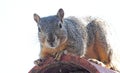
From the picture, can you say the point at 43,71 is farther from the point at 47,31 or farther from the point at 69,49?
the point at 69,49

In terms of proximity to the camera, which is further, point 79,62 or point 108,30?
point 108,30

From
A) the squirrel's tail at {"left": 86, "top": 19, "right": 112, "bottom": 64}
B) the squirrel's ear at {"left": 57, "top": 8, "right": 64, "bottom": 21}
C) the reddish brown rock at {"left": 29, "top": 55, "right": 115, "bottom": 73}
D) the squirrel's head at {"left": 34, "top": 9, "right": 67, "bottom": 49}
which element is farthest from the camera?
the squirrel's tail at {"left": 86, "top": 19, "right": 112, "bottom": 64}

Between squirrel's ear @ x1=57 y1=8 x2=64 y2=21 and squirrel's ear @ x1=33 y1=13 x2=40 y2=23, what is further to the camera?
squirrel's ear @ x1=33 y1=13 x2=40 y2=23

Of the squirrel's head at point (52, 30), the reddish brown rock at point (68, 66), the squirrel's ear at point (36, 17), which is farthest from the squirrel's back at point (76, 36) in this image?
the reddish brown rock at point (68, 66)

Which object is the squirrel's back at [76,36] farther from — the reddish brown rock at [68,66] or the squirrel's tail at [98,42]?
the reddish brown rock at [68,66]

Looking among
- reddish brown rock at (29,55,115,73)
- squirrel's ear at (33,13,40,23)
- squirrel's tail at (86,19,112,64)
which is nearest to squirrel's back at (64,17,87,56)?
squirrel's tail at (86,19,112,64)

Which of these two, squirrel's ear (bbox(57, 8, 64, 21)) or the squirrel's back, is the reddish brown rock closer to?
the squirrel's back

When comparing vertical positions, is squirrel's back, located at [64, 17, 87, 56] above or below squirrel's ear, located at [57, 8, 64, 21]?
below

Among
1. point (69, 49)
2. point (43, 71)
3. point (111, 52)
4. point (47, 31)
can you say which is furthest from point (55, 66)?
point (111, 52)

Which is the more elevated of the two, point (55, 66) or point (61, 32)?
point (61, 32)
